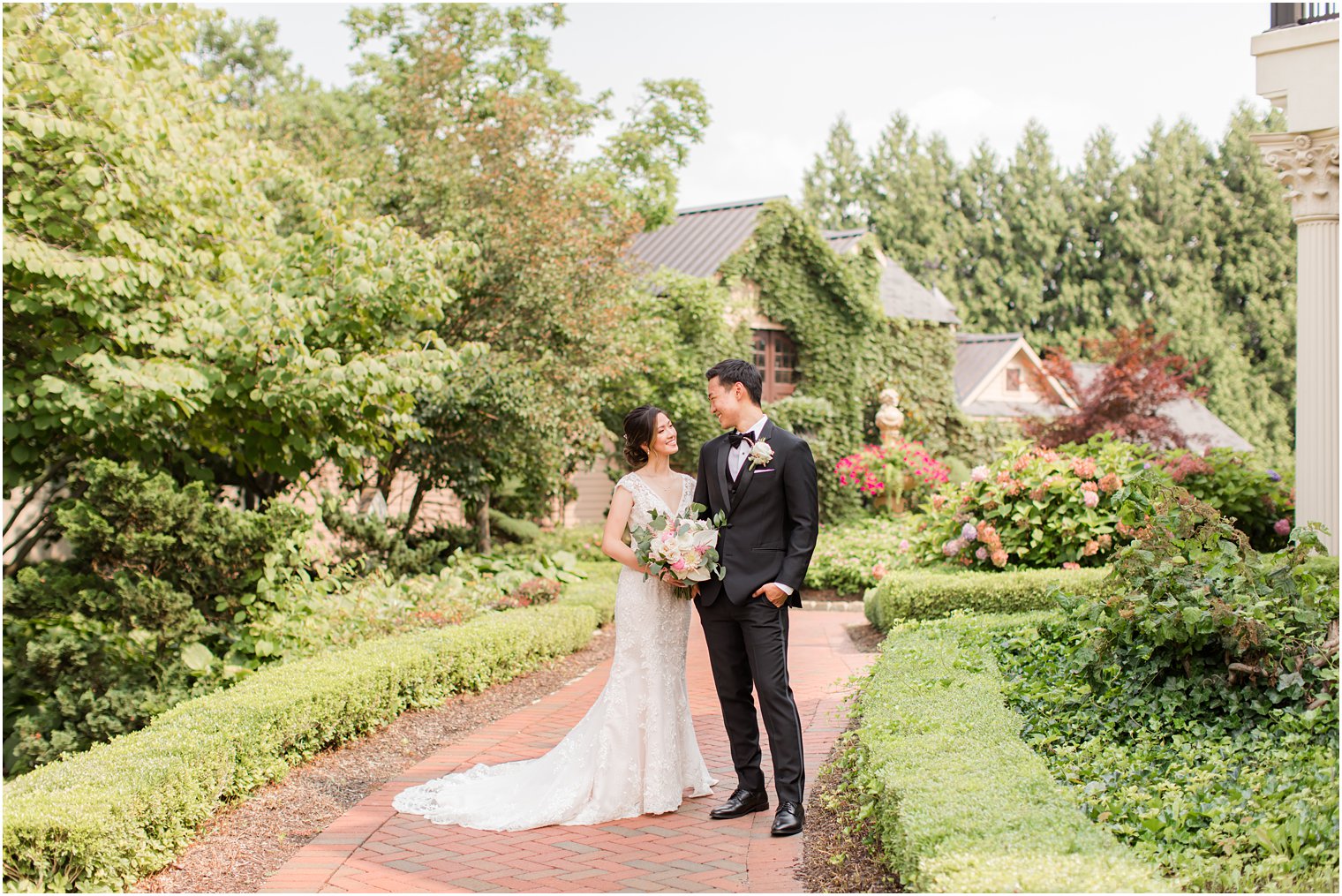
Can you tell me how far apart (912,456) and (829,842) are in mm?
15387

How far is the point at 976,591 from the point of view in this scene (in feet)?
31.7

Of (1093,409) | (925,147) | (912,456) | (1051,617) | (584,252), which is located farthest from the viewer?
(925,147)

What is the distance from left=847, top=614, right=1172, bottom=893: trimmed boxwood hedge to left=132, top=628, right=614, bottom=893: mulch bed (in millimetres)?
2538

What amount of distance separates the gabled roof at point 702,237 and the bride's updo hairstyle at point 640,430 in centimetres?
1544

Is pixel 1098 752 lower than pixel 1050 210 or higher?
lower

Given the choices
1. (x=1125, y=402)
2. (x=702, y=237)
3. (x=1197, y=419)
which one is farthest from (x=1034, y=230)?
(x=702, y=237)

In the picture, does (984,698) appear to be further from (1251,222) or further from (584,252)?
(1251,222)

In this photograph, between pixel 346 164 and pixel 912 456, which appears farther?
pixel 912 456

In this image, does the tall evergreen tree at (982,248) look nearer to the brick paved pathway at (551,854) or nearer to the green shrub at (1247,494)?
the green shrub at (1247,494)

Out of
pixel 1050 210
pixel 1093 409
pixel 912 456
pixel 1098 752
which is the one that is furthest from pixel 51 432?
pixel 1050 210

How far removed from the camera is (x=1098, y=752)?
4672mm

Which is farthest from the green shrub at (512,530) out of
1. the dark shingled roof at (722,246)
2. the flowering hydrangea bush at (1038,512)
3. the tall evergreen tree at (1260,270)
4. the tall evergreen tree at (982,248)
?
the tall evergreen tree at (1260,270)

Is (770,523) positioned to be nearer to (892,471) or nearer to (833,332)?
(892,471)

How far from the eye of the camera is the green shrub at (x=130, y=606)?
8.70 meters
